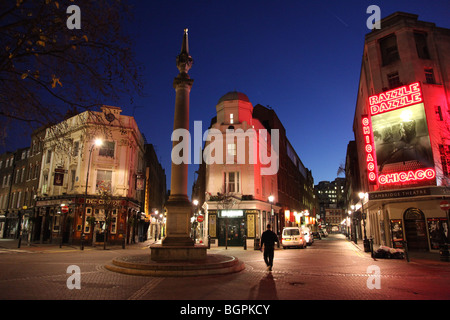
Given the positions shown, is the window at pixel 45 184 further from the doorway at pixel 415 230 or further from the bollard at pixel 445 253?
the bollard at pixel 445 253

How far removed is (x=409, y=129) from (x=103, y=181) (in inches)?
1165

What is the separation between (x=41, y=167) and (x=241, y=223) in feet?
87.1

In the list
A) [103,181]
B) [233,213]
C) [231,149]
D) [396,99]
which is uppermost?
[396,99]

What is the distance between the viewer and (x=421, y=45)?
23531mm

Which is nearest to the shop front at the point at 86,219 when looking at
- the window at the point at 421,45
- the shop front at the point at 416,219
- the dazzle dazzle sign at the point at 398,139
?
the shop front at the point at 416,219

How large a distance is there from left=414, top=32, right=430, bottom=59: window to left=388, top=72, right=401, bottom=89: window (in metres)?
2.18

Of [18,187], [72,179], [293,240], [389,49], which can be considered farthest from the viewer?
[18,187]

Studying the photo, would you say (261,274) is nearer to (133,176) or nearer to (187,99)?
(187,99)

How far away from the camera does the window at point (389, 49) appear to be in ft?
80.0

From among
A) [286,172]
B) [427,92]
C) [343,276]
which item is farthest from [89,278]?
[286,172]

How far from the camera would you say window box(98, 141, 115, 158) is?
1252 inches

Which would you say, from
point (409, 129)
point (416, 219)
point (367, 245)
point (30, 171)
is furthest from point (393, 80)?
point (30, 171)

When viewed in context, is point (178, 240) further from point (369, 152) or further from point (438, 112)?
point (438, 112)

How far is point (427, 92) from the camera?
21.7 meters
